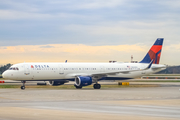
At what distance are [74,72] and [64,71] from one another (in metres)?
1.79

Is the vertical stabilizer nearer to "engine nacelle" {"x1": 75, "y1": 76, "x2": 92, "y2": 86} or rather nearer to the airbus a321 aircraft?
the airbus a321 aircraft

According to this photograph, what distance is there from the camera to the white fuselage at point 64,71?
46.3 meters

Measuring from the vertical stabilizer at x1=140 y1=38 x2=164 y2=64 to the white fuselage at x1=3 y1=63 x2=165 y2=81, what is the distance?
242 cm

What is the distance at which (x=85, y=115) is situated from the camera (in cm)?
1767

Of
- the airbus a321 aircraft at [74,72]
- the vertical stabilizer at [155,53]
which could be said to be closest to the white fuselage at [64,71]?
the airbus a321 aircraft at [74,72]

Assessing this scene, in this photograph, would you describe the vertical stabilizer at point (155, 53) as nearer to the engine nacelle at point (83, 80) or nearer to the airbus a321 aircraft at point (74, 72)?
the airbus a321 aircraft at point (74, 72)

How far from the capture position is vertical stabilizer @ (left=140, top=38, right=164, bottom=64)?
193 feet

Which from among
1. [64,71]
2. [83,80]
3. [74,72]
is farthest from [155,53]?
[64,71]

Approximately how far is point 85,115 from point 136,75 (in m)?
39.1

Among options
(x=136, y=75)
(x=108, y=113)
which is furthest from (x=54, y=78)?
(x=108, y=113)

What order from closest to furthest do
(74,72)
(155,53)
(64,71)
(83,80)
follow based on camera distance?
(83,80) → (64,71) → (74,72) → (155,53)

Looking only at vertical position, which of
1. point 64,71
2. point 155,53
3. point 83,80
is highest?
point 155,53

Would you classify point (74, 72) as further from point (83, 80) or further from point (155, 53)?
point (155, 53)

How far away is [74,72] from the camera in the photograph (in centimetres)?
5016
